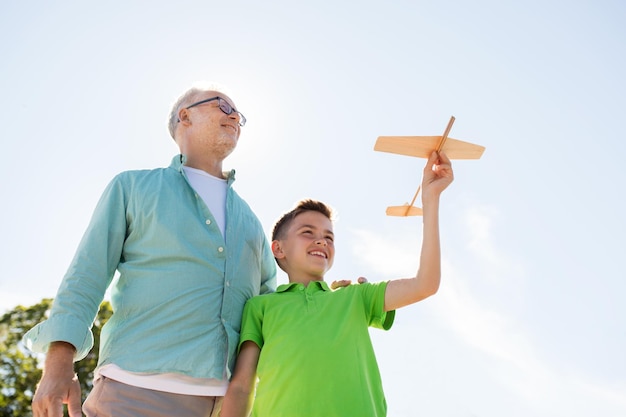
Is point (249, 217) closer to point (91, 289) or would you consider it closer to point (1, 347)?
point (91, 289)

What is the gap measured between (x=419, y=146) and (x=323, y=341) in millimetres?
1338

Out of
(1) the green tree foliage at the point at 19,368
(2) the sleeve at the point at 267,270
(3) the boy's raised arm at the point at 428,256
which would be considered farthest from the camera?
(1) the green tree foliage at the point at 19,368

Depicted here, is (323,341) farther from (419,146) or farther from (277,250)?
(419,146)

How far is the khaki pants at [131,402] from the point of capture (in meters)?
2.93

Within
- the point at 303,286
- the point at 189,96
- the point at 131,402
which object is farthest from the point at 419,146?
the point at 131,402

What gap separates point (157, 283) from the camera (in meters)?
3.23

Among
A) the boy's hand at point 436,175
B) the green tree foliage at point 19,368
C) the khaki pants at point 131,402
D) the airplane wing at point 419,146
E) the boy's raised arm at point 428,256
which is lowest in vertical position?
the green tree foliage at point 19,368

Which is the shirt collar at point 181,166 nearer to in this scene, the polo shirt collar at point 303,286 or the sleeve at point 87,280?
the sleeve at point 87,280

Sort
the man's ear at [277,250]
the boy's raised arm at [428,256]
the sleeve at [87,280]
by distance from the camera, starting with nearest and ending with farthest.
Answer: the sleeve at [87,280] < the boy's raised arm at [428,256] < the man's ear at [277,250]

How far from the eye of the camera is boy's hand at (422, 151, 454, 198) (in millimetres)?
3373

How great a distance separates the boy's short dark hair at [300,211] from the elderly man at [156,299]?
0.39m

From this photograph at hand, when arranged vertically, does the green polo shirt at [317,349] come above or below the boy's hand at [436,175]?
below

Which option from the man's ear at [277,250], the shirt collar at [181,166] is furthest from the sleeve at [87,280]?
the man's ear at [277,250]

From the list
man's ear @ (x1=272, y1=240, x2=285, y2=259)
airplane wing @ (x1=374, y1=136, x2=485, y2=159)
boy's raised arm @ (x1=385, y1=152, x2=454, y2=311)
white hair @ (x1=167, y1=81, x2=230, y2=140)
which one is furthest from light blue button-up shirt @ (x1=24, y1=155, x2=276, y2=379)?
airplane wing @ (x1=374, y1=136, x2=485, y2=159)
